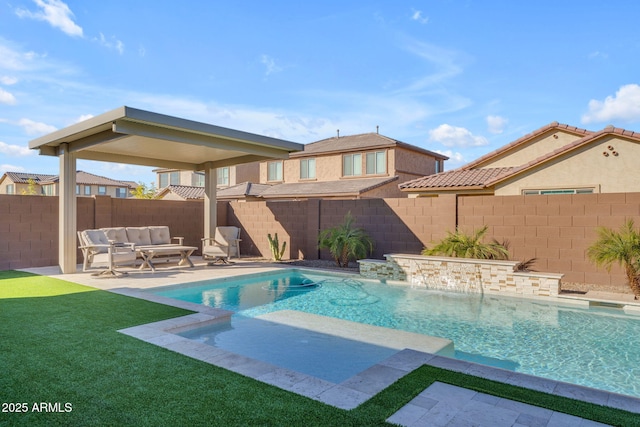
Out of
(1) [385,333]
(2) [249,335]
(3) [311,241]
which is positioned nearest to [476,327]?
(1) [385,333]

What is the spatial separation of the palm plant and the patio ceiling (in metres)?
7.32

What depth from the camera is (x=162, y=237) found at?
Result: 12625 mm

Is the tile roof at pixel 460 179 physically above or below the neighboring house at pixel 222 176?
below

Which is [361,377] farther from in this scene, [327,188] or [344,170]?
[344,170]

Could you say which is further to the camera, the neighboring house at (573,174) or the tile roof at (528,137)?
the tile roof at (528,137)

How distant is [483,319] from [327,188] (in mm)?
16576

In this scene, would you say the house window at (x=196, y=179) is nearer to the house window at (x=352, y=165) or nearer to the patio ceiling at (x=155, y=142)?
the house window at (x=352, y=165)

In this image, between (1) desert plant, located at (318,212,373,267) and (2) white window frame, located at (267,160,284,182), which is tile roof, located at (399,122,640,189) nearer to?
(1) desert plant, located at (318,212,373,267)

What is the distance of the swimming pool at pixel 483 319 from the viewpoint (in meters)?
5.08

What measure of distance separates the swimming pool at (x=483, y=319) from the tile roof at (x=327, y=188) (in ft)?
36.0

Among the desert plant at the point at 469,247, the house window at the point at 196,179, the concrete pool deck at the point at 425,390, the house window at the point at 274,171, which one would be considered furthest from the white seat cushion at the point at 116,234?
the house window at the point at 196,179

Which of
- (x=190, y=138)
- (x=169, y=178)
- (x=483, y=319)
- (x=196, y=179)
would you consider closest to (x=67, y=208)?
(x=190, y=138)

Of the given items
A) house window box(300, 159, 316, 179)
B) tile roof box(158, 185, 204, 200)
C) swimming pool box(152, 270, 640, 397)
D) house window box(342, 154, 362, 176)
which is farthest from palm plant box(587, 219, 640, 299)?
tile roof box(158, 185, 204, 200)

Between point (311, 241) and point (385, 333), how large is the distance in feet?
26.6
